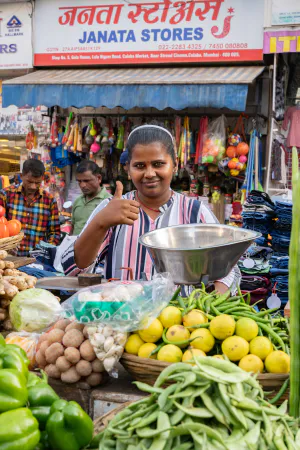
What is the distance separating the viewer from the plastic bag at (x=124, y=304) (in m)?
1.59

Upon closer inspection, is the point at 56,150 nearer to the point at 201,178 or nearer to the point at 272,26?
the point at 201,178

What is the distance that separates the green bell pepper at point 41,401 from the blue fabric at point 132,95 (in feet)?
17.4

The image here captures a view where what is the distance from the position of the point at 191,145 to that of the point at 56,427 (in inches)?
234

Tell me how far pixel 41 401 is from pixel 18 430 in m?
0.19

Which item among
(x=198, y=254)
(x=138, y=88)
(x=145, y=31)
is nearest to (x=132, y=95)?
(x=138, y=88)

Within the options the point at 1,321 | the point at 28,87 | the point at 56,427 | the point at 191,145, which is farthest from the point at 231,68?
the point at 56,427

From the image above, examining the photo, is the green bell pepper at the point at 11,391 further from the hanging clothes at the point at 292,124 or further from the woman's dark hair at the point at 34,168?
the hanging clothes at the point at 292,124

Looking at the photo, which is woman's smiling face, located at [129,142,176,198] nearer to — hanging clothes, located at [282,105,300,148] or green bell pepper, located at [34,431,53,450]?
green bell pepper, located at [34,431,53,450]

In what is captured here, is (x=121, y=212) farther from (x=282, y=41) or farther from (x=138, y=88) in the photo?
(x=282, y=41)

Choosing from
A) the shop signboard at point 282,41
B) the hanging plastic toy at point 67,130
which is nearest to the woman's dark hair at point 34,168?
the hanging plastic toy at point 67,130

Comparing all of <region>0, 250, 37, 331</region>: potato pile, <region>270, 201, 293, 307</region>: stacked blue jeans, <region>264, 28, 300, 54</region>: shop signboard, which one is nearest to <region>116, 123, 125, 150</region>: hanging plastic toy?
<region>264, 28, 300, 54</region>: shop signboard

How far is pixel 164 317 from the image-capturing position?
162 cm

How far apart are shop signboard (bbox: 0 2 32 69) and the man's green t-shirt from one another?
9.72ft

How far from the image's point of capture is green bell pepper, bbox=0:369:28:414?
3.76 feet
